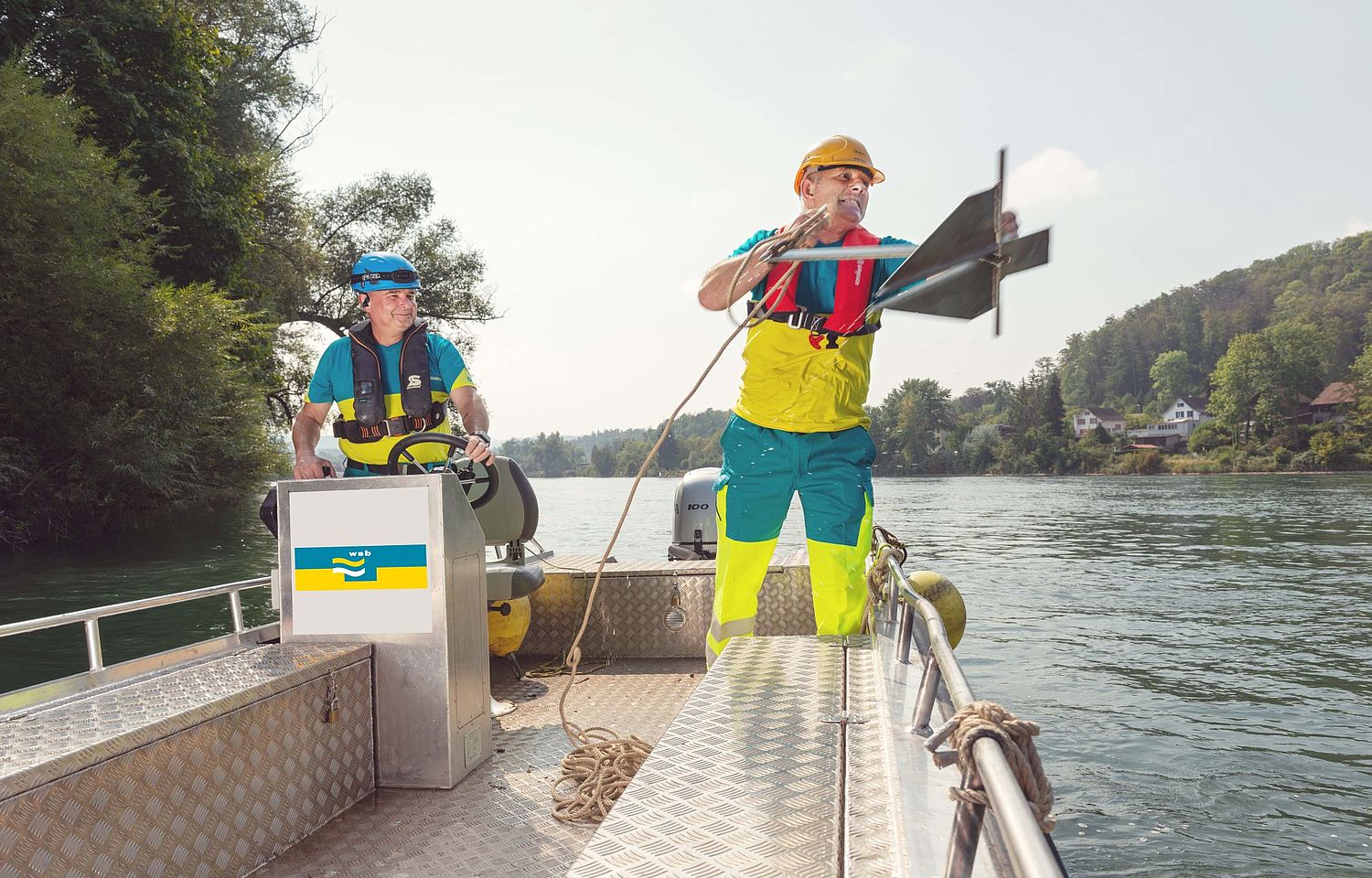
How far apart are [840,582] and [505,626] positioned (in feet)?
6.21

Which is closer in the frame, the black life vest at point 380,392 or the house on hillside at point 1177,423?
the black life vest at point 380,392

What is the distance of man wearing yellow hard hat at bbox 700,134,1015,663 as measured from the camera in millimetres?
3012

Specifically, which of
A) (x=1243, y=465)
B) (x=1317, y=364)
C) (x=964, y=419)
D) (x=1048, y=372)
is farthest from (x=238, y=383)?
(x=1048, y=372)

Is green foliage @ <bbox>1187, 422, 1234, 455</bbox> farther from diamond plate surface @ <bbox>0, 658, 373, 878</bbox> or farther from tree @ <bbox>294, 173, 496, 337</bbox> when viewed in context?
diamond plate surface @ <bbox>0, 658, 373, 878</bbox>

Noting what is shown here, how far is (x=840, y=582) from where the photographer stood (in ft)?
9.95

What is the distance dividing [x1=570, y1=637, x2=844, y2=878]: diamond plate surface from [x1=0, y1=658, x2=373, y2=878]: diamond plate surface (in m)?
1.00

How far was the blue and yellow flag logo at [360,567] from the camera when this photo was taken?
2711 millimetres

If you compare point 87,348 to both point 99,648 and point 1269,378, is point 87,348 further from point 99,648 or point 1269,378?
A: point 1269,378

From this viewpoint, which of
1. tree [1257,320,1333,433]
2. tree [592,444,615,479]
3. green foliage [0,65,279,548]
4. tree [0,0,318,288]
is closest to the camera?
green foliage [0,65,279,548]

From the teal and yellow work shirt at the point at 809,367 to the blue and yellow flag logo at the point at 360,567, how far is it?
3.81 feet

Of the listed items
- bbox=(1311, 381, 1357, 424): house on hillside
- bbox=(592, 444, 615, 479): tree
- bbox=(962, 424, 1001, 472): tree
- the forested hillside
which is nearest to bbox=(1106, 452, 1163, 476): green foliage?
bbox=(962, 424, 1001, 472): tree

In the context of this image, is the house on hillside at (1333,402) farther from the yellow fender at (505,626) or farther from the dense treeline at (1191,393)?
the yellow fender at (505,626)

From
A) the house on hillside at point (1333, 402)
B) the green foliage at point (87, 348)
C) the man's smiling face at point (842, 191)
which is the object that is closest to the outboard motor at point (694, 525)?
the man's smiling face at point (842, 191)

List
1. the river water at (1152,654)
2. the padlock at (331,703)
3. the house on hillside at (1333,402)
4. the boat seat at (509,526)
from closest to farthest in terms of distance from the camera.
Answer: the padlock at (331,703) < the boat seat at (509,526) < the river water at (1152,654) < the house on hillside at (1333,402)
